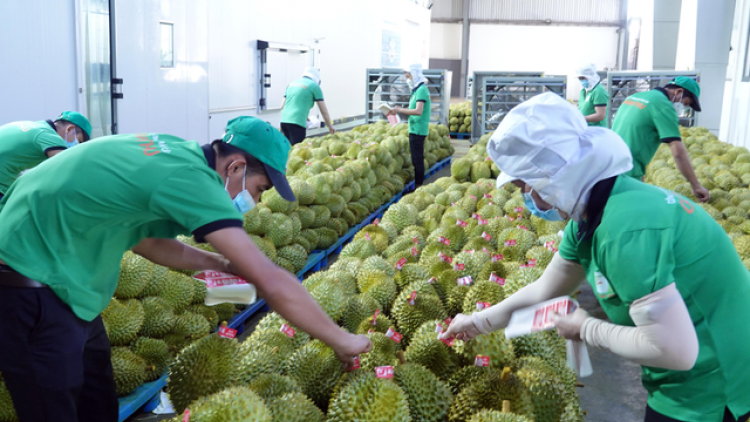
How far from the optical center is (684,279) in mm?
1422

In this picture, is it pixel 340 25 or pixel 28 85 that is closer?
pixel 28 85

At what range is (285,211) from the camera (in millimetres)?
4918

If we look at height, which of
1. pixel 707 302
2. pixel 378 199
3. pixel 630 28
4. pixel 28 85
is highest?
pixel 630 28

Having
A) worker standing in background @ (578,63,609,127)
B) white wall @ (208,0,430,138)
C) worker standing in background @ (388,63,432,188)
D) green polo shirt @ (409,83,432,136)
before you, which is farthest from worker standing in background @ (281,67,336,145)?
worker standing in background @ (578,63,609,127)

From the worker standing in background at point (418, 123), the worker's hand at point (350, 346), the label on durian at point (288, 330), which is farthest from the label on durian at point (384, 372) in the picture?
the worker standing in background at point (418, 123)

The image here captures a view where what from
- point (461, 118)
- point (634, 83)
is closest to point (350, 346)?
point (634, 83)

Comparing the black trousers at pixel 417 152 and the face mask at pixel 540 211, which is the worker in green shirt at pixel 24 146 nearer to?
the face mask at pixel 540 211

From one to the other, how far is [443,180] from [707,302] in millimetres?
4983

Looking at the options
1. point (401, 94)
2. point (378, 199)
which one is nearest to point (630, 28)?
point (401, 94)

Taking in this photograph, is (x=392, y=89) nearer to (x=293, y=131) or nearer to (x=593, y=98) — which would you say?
(x=293, y=131)

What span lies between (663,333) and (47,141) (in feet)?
11.4

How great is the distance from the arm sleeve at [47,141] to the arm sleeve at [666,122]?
411 centimetres

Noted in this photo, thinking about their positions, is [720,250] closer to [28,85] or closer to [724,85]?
[28,85]

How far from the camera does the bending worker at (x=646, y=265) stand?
4.41 feet
